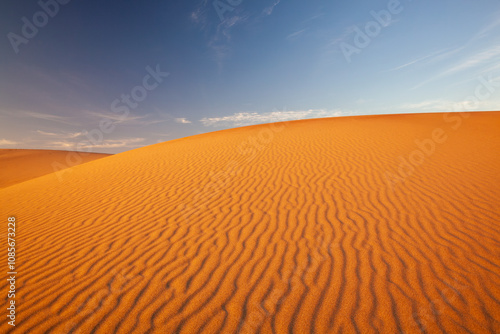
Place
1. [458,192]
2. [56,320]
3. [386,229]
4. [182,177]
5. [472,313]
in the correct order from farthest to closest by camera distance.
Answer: [182,177] < [458,192] < [386,229] < [56,320] < [472,313]

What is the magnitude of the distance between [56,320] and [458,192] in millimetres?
7959

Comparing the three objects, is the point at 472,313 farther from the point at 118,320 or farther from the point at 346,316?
the point at 118,320

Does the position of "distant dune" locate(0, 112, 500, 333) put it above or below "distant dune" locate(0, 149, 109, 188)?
below

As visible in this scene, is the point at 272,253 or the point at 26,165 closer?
the point at 272,253

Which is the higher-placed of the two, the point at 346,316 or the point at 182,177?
the point at 182,177

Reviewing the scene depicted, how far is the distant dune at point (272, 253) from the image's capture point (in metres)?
2.47

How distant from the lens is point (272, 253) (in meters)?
3.47

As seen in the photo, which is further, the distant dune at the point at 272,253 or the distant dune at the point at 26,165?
the distant dune at the point at 26,165

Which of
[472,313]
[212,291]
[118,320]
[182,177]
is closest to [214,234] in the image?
[212,291]

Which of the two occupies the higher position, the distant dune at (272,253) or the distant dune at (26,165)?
the distant dune at (26,165)

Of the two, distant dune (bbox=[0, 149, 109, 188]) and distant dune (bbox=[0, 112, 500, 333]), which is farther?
distant dune (bbox=[0, 149, 109, 188])

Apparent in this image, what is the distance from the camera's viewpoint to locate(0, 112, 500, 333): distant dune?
2.47 metres

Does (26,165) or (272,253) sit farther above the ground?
(26,165)

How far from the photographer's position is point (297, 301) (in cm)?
262
